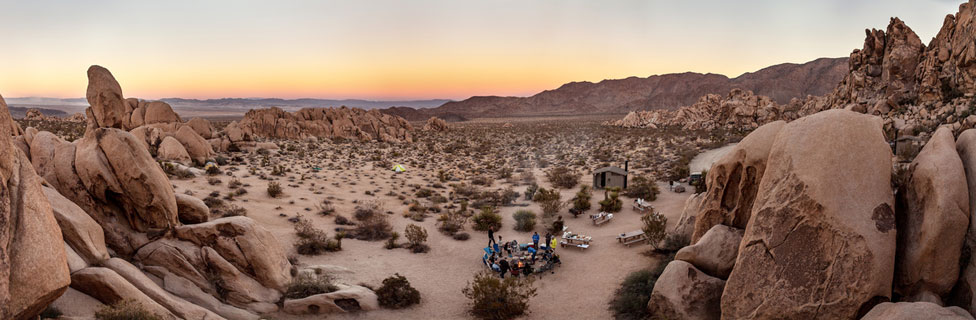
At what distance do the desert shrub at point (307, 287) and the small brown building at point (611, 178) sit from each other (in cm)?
1867

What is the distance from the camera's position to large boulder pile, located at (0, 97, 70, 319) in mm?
5426

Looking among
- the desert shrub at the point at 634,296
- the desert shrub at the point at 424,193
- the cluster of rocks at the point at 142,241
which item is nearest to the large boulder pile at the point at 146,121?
the cluster of rocks at the point at 142,241

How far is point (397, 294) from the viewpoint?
40.4ft

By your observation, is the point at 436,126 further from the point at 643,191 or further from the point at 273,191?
the point at 643,191

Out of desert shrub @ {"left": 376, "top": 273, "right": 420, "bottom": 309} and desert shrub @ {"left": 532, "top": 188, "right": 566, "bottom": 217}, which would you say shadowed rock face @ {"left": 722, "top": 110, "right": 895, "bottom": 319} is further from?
desert shrub @ {"left": 532, "top": 188, "right": 566, "bottom": 217}

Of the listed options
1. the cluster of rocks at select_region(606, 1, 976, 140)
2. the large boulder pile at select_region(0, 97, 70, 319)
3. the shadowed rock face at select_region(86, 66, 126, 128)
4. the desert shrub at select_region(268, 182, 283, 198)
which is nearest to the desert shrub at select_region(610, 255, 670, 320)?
the large boulder pile at select_region(0, 97, 70, 319)

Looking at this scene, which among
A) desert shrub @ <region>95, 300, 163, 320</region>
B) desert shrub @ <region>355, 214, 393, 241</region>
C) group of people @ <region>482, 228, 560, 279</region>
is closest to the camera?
desert shrub @ <region>95, 300, 163, 320</region>

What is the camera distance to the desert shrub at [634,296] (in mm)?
11195

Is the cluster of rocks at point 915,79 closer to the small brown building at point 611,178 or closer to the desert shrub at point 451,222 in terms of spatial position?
the small brown building at point 611,178

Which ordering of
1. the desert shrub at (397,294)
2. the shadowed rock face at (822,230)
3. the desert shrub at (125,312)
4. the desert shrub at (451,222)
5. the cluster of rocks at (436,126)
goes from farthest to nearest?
the cluster of rocks at (436,126), the desert shrub at (451,222), the desert shrub at (397,294), the shadowed rock face at (822,230), the desert shrub at (125,312)

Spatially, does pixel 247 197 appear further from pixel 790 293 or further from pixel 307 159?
pixel 790 293

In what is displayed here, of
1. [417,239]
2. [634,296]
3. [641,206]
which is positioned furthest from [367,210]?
[634,296]

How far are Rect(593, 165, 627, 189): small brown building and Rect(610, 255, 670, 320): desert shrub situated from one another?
13.4m

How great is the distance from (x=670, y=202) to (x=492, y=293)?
47.9ft
